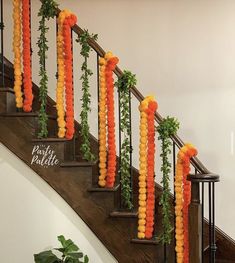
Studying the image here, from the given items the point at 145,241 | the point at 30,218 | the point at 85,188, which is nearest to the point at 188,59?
the point at 85,188

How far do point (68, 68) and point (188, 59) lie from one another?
4.79 ft

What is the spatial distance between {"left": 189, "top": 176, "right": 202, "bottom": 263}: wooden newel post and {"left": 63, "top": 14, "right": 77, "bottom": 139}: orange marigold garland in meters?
1.14

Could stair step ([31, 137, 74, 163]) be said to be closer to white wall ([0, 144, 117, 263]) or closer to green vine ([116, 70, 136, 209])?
white wall ([0, 144, 117, 263])

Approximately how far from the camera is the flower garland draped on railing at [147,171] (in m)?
3.58

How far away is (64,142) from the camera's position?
377 centimetres

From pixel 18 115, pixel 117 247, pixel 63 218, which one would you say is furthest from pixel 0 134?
pixel 117 247

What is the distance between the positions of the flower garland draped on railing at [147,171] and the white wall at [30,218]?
440 millimetres

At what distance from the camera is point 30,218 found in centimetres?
384

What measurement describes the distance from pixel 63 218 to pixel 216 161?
1662 mm

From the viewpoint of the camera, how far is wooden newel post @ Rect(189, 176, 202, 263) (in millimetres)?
3188

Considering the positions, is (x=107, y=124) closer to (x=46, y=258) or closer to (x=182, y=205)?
(x=182, y=205)

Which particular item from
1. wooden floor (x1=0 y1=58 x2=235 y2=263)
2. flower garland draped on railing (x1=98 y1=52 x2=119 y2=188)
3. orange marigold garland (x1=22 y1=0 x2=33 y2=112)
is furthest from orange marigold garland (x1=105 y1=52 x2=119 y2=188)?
orange marigold garland (x1=22 y1=0 x2=33 y2=112)

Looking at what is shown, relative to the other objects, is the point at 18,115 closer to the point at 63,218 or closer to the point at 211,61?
the point at 63,218

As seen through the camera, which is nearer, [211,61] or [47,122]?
[47,122]
